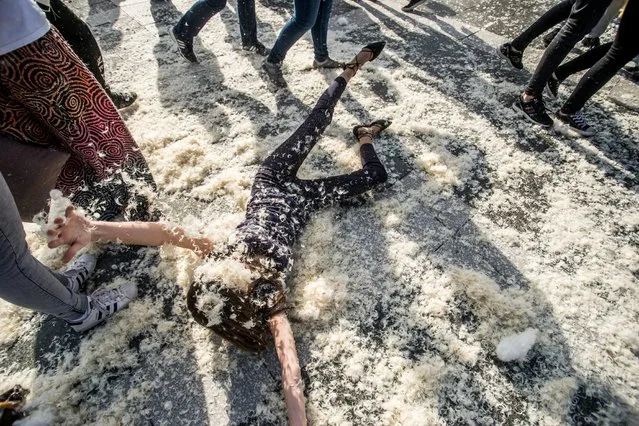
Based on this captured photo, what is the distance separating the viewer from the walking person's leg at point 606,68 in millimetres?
2237

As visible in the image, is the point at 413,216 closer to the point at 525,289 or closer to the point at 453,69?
the point at 525,289

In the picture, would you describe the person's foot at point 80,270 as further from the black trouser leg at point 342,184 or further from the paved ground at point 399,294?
the black trouser leg at point 342,184

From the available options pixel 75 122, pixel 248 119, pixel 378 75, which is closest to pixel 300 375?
pixel 75 122

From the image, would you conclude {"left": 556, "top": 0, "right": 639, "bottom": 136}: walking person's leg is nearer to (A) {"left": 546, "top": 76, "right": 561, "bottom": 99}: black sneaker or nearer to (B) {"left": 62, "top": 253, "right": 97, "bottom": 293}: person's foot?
(A) {"left": 546, "top": 76, "right": 561, "bottom": 99}: black sneaker

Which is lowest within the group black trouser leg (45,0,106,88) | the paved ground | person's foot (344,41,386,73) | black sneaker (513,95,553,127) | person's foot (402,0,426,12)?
the paved ground

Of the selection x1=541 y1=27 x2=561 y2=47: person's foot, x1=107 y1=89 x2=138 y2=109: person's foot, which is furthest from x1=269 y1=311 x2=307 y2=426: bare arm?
x1=541 y1=27 x2=561 y2=47: person's foot

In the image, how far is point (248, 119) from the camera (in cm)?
293

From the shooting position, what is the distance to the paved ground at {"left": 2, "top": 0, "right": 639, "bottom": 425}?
1.57 meters

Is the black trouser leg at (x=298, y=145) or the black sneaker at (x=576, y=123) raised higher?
the black trouser leg at (x=298, y=145)

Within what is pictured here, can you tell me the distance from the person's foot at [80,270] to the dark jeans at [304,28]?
227 centimetres

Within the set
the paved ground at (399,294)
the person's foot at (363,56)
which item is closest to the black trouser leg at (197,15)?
the paved ground at (399,294)

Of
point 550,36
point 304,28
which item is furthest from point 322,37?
point 550,36

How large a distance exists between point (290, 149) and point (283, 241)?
27.1 inches

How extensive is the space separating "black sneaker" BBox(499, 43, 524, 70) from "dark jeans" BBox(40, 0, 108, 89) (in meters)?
3.64
